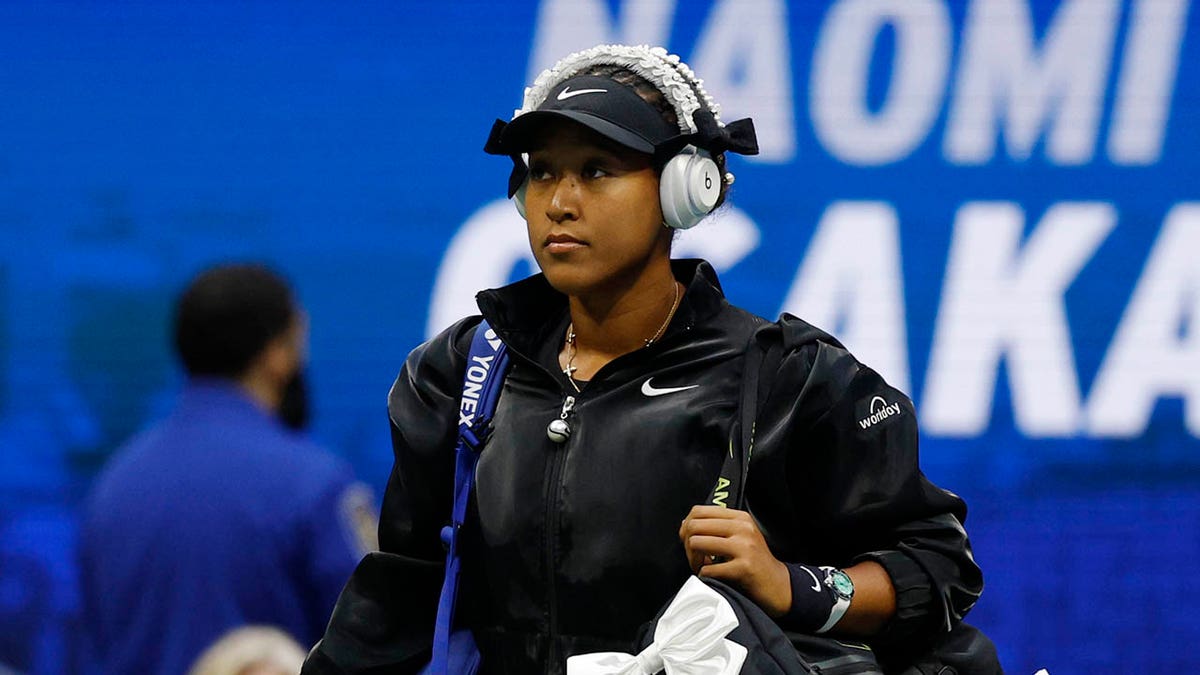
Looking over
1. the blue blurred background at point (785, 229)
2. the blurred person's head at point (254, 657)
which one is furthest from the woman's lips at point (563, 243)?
the blue blurred background at point (785, 229)

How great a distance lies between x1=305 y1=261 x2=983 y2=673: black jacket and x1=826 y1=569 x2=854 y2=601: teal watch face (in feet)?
0.18

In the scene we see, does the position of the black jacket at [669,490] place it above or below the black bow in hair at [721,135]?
below

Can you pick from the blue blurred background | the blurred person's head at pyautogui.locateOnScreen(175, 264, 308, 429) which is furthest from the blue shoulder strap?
the blue blurred background

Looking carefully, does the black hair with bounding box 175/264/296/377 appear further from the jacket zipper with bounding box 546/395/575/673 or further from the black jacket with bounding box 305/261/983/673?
the jacket zipper with bounding box 546/395/575/673

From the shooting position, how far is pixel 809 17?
534 centimetres

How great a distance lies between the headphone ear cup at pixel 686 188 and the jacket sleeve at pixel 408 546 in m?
0.34

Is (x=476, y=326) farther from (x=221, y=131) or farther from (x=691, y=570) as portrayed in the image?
(x=221, y=131)

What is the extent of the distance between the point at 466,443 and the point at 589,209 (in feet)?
1.09

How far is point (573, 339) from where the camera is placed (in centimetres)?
254

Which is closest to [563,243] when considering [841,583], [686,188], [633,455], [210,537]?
[686,188]

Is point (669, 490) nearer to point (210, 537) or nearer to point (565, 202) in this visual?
point (565, 202)

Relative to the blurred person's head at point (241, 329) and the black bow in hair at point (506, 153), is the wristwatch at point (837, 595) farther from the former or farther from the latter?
the blurred person's head at point (241, 329)

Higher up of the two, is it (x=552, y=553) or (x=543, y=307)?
(x=543, y=307)

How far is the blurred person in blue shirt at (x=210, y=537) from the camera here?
3334mm
